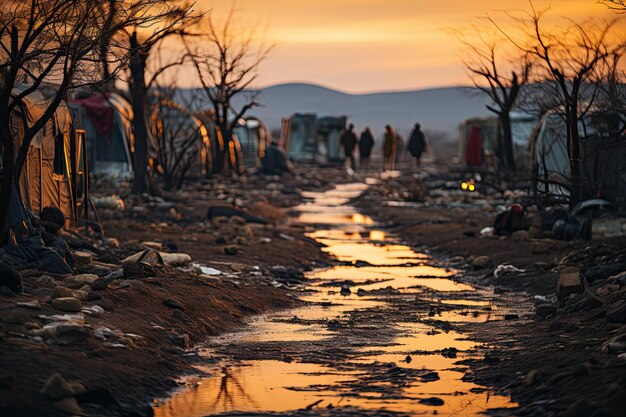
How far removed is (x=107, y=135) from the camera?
31688mm

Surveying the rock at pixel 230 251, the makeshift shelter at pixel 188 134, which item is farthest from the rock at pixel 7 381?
the makeshift shelter at pixel 188 134

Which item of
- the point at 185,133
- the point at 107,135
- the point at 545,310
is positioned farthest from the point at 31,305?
the point at 185,133

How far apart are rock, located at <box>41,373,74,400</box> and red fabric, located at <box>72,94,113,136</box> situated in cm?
2383

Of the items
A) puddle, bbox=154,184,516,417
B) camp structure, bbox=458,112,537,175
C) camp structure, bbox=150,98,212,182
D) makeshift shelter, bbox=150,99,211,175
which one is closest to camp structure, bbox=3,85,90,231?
puddle, bbox=154,184,516,417

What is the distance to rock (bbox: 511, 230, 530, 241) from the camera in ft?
64.3

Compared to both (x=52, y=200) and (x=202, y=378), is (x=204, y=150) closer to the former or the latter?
(x=52, y=200)

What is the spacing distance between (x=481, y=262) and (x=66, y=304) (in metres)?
8.68

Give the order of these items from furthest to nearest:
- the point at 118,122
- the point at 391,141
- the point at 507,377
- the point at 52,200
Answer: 1. the point at 391,141
2. the point at 118,122
3. the point at 52,200
4. the point at 507,377

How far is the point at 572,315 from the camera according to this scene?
11.8 meters

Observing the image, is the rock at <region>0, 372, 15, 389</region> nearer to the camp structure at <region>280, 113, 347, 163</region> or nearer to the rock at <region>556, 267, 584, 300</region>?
the rock at <region>556, 267, 584, 300</region>

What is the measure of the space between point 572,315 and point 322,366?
3056 mm

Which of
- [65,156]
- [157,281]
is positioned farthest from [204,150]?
[157,281]

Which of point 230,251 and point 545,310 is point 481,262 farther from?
point 545,310

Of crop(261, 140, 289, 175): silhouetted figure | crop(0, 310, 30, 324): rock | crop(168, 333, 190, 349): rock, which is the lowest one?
crop(168, 333, 190, 349): rock
